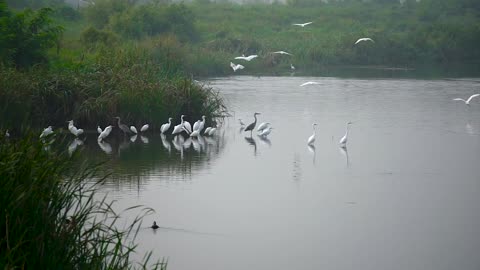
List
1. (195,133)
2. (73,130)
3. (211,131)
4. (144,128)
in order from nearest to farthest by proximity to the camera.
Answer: (73,130) → (144,128) → (195,133) → (211,131)

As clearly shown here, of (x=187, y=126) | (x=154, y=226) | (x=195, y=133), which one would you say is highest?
(x=187, y=126)

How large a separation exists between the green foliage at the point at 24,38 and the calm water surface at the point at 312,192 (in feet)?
8.71

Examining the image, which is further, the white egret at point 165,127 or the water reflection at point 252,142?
the water reflection at point 252,142

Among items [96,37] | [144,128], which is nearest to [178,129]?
[144,128]

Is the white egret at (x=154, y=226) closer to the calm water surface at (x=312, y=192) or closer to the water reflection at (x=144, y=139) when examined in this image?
the calm water surface at (x=312, y=192)

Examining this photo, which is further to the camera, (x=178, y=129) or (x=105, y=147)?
(x=178, y=129)

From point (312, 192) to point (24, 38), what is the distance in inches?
277

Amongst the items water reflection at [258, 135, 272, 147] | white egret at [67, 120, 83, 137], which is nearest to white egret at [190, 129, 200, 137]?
water reflection at [258, 135, 272, 147]

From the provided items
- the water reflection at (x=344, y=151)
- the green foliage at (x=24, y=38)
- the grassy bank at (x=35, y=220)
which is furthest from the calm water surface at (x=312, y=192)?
the grassy bank at (x=35, y=220)

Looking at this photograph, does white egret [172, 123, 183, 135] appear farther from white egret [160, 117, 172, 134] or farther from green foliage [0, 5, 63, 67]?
green foliage [0, 5, 63, 67]

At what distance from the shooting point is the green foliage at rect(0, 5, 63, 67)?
16.3m

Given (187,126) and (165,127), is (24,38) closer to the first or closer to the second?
(165,127)

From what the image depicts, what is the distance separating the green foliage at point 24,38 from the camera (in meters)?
16.3

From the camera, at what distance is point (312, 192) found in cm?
1225
